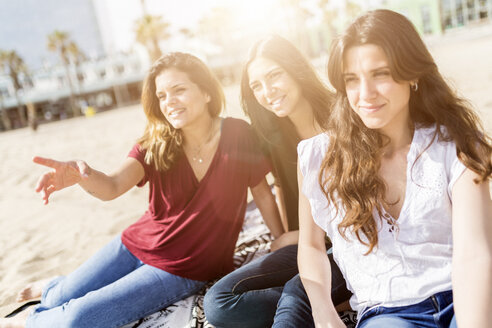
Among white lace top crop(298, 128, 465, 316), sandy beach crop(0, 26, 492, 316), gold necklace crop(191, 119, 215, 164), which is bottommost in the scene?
sandy beach crop(0, 26, 492, 316)

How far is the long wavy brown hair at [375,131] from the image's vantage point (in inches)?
60.6

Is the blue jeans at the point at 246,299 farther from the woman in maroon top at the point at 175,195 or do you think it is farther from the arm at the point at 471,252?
the arm at the point at 471,252

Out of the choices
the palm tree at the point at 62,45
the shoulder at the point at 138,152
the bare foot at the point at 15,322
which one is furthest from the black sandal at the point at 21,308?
the palm tree at the point at 62,45

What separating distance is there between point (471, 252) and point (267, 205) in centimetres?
167

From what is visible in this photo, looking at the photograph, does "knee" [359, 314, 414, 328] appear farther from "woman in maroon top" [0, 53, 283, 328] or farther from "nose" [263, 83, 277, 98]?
"nose" [263, 83, 277, 98]

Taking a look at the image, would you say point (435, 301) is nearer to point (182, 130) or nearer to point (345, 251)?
point (345, 251)

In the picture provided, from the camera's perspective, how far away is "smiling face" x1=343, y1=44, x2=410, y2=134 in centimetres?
158

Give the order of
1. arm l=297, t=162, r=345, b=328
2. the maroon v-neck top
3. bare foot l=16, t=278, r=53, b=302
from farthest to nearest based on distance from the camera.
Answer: bare foot l=16, t=278, r=53, b=302 → the maroon v-neck top → arm l=297, t=162, r=345, b=328

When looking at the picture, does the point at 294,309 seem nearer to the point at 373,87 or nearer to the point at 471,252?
the point at 471,252

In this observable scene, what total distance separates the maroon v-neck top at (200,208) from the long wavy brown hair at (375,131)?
1.01 meters

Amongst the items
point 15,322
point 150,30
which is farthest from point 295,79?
point 150,30

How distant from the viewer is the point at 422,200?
5.15 feet

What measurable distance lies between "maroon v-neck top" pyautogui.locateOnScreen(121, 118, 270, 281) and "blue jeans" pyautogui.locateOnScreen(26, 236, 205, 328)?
0.09m

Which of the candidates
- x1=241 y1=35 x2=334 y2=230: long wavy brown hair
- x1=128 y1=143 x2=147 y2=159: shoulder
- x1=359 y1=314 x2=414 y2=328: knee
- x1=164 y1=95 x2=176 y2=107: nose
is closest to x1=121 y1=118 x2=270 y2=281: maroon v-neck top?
x1=128 y1=143 x2=147 y2=159: shoulder
